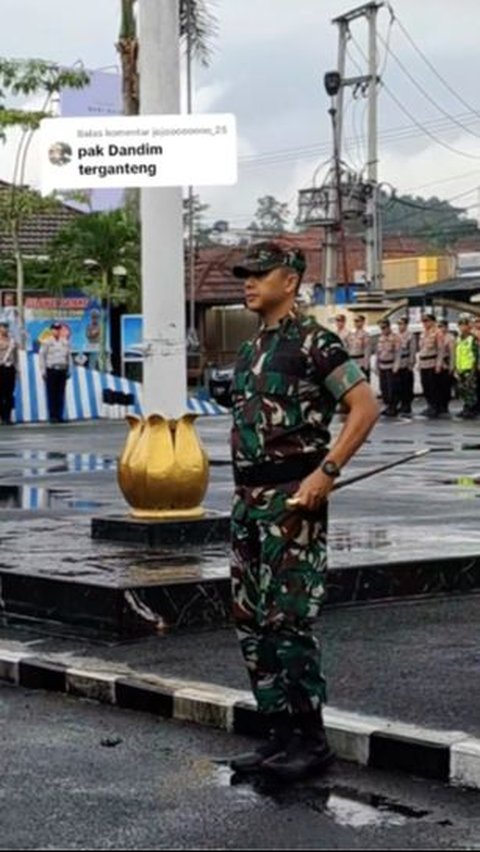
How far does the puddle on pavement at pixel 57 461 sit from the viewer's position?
62.9 ft

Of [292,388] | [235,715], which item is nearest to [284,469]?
[292,388]

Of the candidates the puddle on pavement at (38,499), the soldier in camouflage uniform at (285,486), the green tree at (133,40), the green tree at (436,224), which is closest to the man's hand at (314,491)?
the soldier in camouflage uniform at (285,486)

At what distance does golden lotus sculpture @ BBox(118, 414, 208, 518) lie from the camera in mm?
10484

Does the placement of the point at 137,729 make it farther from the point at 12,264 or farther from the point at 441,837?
the point at 12,264

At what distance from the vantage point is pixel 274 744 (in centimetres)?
631

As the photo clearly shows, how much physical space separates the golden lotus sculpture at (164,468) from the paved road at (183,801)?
3.40 m

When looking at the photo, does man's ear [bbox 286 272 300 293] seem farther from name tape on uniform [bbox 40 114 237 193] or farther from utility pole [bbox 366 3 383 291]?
utility pole [bbox 366 3 383 291]

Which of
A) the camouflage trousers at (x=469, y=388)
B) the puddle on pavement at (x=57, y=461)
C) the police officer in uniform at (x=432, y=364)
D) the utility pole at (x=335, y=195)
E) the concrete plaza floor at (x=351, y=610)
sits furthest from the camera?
the utility pole at (x=335, y=195)

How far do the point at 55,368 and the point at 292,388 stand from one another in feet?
81.2

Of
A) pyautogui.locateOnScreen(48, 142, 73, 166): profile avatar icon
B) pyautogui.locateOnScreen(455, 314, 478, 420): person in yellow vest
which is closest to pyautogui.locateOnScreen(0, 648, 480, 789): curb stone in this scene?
pyautogui.locateOnScreen(48, 142, 73, 166): profile avatar icon

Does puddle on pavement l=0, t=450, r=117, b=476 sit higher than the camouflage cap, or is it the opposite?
the camouflage cap

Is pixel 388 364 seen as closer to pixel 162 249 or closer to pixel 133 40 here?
pixel 133 40

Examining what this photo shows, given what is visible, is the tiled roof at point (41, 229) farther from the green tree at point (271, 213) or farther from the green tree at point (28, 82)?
the green tree at point (271, 213)

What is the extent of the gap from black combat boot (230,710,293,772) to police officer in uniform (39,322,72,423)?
24105mm
